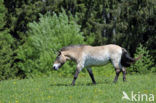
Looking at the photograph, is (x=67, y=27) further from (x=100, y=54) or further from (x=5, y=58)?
(x=100, y=54)

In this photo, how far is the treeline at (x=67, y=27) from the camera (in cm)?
3341

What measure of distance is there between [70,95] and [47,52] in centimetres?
2223

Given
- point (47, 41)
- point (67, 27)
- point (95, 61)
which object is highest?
point (95, 61)

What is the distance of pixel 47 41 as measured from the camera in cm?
3450

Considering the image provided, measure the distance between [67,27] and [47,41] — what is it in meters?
2.70

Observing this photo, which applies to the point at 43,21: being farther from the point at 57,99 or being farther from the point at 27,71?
the point at 57,99

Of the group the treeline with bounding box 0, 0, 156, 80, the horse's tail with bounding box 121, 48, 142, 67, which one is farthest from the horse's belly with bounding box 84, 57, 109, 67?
the treeline with bounding box 0, 0, 156, 80

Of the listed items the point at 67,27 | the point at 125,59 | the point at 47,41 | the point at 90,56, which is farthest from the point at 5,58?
the point at 125,59

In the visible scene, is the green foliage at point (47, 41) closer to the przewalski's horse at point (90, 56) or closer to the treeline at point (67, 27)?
the treeline at point (67, 27)

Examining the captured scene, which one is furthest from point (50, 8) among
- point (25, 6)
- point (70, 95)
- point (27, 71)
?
point (70, 95)

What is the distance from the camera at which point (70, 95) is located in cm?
1095

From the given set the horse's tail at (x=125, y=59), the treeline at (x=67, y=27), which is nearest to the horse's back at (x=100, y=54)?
the horse's tail at (x=125, y=59)

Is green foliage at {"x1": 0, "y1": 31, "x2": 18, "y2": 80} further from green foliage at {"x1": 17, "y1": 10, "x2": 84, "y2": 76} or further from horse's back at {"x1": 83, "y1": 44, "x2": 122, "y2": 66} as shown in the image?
horse's back at {"x1": 83, "y1": 44, "x2": 122, "y2": 66}

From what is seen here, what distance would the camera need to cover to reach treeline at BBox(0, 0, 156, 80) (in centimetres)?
3341
